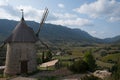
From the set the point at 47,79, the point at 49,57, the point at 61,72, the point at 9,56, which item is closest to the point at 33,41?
the point at 9,56

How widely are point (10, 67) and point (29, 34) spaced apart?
4733 millimetres

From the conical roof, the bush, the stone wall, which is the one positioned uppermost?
the conical roof

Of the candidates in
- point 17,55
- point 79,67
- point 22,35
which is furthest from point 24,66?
point 79,67

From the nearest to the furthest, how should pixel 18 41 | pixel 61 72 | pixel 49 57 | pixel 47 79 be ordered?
pixel 47 79 → pixel 61 72 → pixel 18 41 → pixel 49 57

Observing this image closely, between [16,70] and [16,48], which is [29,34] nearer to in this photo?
[16,48]

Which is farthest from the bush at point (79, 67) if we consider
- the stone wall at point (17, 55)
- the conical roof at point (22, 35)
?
the conical roof at point (22, 35)

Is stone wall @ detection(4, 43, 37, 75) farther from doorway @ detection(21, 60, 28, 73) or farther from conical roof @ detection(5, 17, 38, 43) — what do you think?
conical roof @ detection(5, 17, 38, 43)

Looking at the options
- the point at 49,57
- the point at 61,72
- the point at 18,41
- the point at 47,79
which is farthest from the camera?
the point at 49,57

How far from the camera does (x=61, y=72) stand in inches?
1289

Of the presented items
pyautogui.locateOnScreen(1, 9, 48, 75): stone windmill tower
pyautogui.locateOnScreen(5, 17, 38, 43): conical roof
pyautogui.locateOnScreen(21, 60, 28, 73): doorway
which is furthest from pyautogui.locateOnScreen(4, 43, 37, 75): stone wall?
pyautogui.locateOnScreen(5, 17, 38, 43): conical roof

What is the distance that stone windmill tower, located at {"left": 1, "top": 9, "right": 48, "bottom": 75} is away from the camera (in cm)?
3509

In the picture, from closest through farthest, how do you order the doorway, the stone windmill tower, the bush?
the bush < the stone windmill tower < the doorway

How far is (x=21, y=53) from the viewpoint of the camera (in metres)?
35.2

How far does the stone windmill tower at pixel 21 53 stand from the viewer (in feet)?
115
